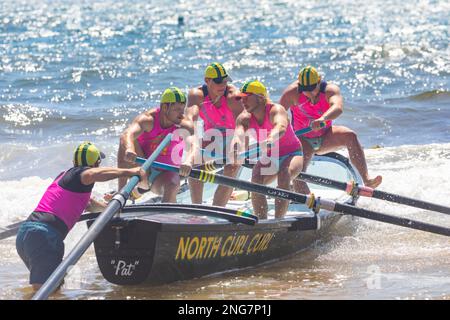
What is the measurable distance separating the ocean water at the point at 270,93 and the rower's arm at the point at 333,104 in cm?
143

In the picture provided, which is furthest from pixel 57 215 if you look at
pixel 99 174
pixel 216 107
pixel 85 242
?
pixel 216 107

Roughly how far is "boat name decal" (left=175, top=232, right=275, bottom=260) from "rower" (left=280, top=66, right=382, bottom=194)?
1878 millimetres

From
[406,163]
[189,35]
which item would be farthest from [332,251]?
[189,35]

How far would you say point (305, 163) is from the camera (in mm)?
11023

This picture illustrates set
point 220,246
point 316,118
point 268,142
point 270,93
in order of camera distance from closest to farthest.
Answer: point 220,246, point 268,142, point 316,118, point 270,93

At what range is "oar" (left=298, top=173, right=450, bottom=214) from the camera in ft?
33.6

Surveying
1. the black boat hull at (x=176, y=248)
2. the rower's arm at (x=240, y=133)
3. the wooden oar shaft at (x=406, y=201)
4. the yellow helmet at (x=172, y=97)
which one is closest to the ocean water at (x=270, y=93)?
the black boat hull at (x=176, y=248)

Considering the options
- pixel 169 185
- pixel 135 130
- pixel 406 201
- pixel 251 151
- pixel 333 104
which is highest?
pixel 333 104

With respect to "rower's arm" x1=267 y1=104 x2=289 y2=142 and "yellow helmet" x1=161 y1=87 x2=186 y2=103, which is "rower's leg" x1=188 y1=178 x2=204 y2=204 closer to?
"yellow helmet" x1=161 y1=87 x2=186 y2=103

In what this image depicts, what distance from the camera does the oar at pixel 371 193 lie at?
403 inches

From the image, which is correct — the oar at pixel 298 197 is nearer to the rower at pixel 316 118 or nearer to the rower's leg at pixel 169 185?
the rower's leg at pixel 169 185

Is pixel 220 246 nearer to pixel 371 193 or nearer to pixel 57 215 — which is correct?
pixel 57 215

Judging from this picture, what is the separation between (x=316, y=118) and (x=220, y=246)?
9.92 feet
